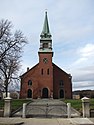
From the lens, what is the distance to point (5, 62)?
2886 centimetres

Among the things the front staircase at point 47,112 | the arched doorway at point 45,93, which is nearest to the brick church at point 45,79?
the arched doorway at point 45,93

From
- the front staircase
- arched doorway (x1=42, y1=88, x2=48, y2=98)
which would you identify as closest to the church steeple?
arched doorway (x1=42, y1=88, x2=48, y2=98)

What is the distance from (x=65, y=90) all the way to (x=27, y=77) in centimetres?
1100

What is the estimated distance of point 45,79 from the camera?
51.9 metres

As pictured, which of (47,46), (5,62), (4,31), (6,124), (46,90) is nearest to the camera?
(6,124)

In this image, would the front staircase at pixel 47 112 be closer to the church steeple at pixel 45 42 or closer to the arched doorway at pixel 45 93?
the arched doorway at pixel 45 93

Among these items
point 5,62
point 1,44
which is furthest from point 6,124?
point 1,44

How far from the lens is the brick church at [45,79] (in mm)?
51406

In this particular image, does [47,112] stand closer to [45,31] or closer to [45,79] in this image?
[45,79]

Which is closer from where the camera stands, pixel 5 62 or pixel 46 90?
pixel 5 62

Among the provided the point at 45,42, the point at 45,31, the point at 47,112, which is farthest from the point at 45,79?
the point at 47,112

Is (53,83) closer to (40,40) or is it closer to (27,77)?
(27,77)

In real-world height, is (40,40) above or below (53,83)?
above

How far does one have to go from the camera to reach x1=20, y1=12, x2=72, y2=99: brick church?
169 ft
